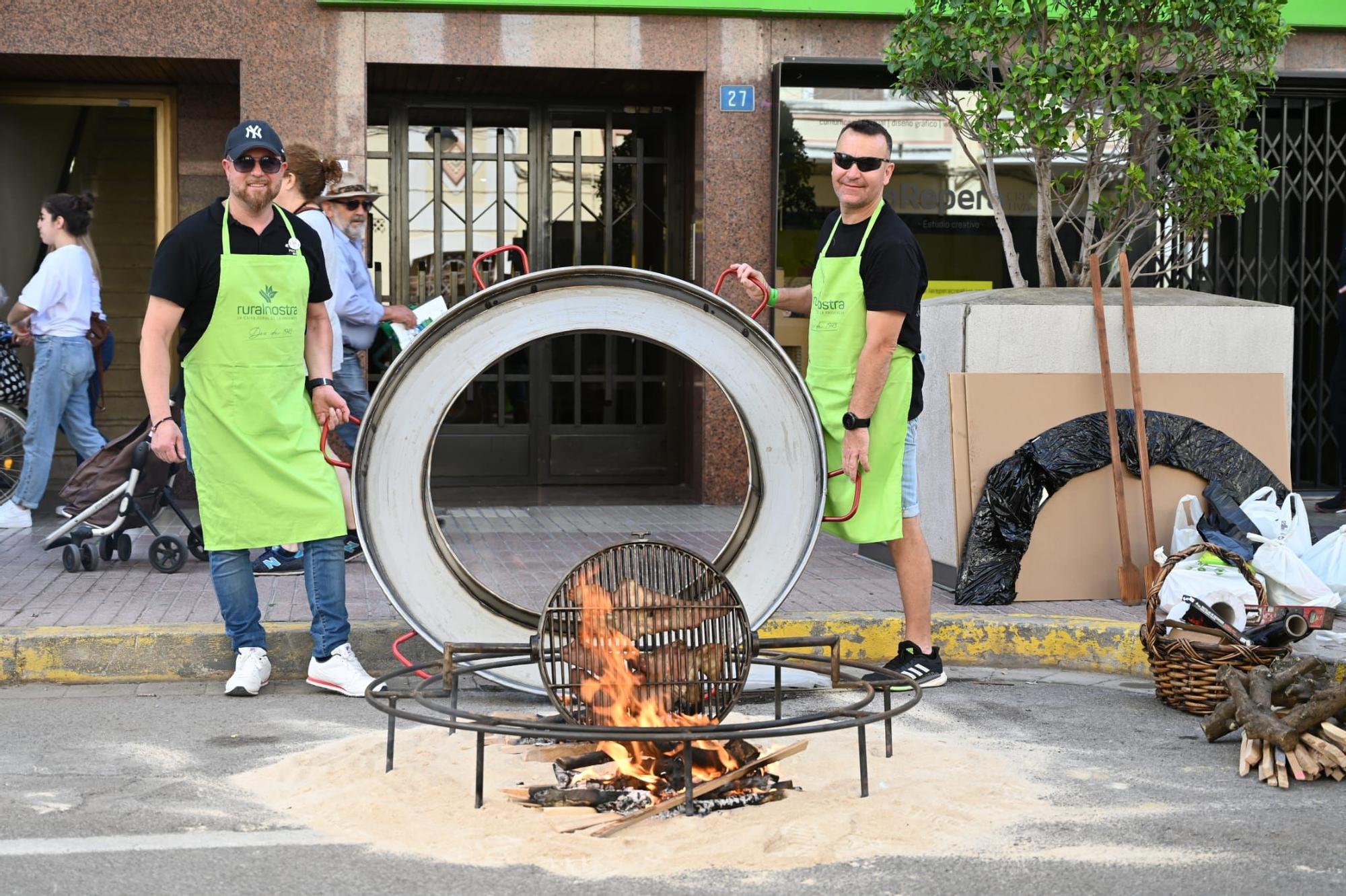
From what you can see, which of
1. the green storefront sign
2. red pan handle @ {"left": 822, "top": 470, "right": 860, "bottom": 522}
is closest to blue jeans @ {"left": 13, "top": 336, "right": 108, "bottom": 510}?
the green storefront sign

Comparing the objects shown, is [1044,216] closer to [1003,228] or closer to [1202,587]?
[1003,228]

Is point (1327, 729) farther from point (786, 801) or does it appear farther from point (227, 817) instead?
point (227, 817)

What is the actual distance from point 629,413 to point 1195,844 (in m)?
7.47

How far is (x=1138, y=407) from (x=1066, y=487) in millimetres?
467

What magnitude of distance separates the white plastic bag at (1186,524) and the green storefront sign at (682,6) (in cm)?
432

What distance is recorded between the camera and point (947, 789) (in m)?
4.25

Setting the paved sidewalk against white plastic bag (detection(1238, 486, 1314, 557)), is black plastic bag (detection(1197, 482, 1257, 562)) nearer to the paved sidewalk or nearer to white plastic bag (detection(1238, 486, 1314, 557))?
white plastic bag (detection(1238, 486, 1314, 557))

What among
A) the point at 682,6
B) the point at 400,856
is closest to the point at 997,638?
the point at 400,856

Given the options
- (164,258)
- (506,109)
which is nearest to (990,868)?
(164,258)

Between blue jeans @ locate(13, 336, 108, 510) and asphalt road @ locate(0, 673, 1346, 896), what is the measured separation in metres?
3.71

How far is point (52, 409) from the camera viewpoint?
8.91 m

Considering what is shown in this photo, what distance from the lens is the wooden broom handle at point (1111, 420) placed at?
6742mm

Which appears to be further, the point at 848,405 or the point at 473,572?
the point at 473,572

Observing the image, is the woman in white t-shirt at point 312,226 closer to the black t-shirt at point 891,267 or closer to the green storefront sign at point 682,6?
the black t-shirt at point 891,267
